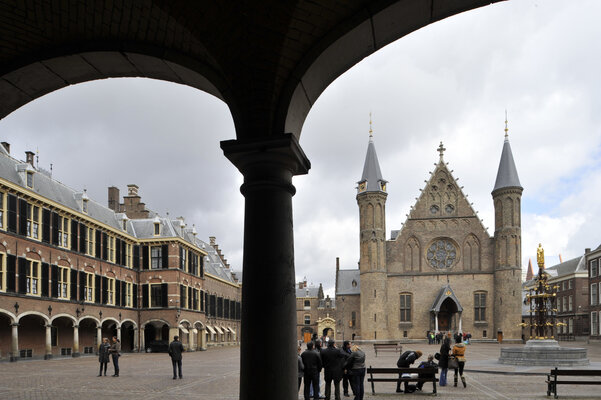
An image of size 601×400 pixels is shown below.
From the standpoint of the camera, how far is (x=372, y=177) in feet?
175

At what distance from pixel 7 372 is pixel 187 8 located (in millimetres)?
Result: 18756

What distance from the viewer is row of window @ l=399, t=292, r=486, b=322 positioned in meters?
50.6

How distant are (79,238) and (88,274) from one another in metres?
2.43

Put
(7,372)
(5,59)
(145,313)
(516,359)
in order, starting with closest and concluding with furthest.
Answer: (5,59), (7,372), (516,359), (145,313)

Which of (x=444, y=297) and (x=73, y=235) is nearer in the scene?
(x=73, y=235)

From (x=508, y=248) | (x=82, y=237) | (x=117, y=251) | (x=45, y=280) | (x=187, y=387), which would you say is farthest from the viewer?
(x=508, y=248)

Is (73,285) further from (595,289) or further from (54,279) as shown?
(595,289)

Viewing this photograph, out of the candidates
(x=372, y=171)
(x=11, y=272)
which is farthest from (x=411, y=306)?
(x=11, y=272)

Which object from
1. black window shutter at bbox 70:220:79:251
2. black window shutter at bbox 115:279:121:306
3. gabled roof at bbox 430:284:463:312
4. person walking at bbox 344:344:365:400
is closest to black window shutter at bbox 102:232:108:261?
black window shutter at bbox 115:279:121:306

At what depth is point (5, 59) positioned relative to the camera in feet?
18.7

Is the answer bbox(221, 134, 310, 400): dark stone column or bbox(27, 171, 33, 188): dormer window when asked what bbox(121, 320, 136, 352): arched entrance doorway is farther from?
bbox(221, 134, 310, 400): dark stone column

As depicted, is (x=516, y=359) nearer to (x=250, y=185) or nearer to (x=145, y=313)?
(x=250, y=185)

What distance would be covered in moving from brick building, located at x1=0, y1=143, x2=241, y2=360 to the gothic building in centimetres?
1510

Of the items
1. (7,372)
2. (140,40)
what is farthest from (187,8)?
(7,372)
